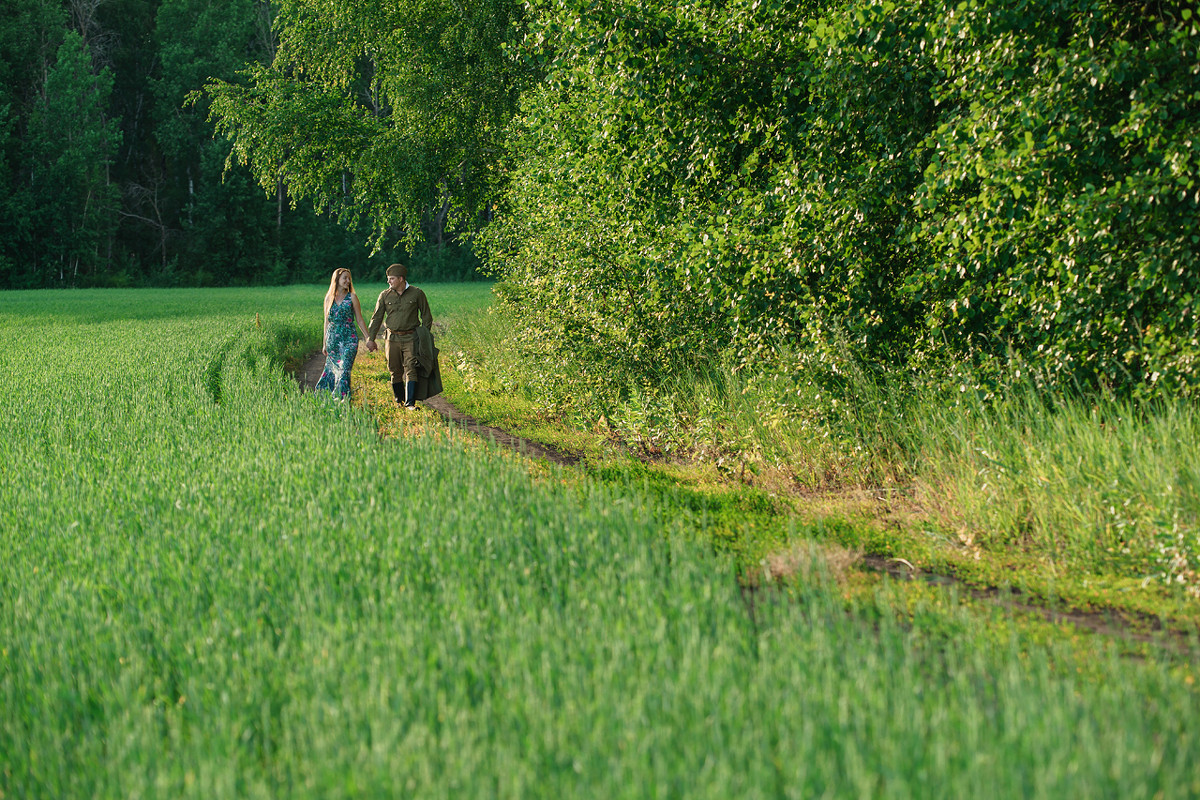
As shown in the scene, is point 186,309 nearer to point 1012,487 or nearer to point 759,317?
point 759,317

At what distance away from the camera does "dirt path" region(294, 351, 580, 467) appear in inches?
365

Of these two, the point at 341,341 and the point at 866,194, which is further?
the point at 341,341

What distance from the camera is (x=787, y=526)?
649cm

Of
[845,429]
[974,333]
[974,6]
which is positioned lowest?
[845,429]

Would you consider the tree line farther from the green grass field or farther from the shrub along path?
the green grass field

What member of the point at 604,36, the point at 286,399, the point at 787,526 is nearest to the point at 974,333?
the point at 787,526

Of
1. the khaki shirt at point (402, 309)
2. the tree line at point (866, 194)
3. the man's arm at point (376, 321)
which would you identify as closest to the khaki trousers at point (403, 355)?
the khaki shirt at point (402, 309)

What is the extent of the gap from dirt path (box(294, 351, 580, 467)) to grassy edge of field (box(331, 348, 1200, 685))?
35 cm

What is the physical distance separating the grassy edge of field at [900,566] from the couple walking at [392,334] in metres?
3.09

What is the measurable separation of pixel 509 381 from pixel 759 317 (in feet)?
20.5

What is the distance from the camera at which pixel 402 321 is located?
445 inches

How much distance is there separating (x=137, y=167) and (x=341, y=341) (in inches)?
2516

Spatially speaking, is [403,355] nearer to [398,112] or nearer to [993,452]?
[993,452]

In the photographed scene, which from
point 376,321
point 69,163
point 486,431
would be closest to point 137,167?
point 69,163
